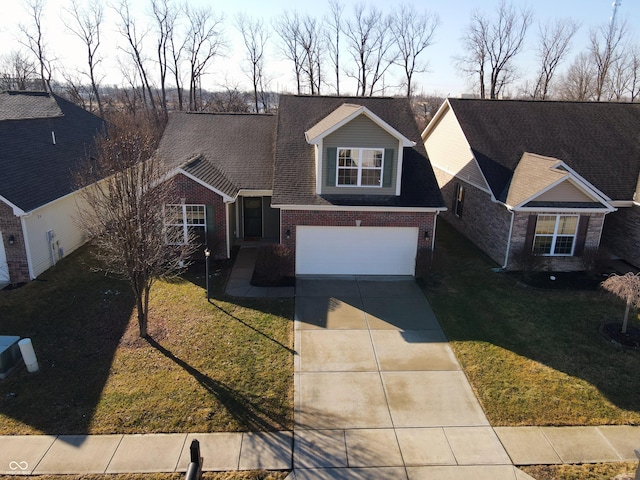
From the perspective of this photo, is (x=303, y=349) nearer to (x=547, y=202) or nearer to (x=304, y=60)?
(x=547, y=202)

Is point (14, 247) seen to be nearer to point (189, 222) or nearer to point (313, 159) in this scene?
point (189, 222)

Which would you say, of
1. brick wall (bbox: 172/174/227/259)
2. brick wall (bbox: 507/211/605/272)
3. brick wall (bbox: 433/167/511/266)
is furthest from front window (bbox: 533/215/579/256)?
brick wall (bbox: 172/174/227/259)

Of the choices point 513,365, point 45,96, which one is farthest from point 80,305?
point 45,96

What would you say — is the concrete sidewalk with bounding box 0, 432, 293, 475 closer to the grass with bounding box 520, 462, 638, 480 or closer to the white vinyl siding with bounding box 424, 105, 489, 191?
the grass with bounding box 520, 462, 638, 480

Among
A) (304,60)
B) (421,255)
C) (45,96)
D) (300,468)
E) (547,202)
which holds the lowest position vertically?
(300,468)

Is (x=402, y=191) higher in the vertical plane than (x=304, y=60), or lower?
lower

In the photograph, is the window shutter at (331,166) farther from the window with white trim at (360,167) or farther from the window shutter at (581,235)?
the window shutter at (581,235)

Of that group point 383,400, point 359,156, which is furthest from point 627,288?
point 359,156
